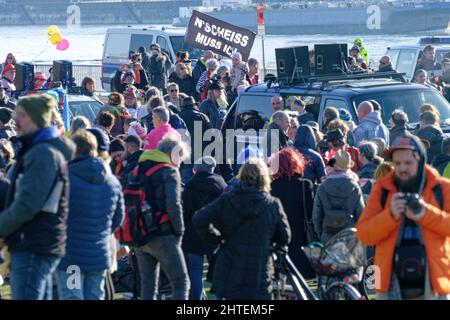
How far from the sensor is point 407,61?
83.8ft

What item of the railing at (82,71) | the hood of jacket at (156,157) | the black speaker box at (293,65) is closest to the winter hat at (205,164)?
the hood of jacket at (156,157)

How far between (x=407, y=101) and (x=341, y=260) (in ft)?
21.3

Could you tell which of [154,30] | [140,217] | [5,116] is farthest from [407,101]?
[154,30]

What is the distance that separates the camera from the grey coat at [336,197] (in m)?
9.66

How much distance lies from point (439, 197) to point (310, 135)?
4.39m

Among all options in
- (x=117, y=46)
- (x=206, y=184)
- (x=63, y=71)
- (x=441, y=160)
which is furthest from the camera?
(x=117, y=46)

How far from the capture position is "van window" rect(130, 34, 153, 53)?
29.5m

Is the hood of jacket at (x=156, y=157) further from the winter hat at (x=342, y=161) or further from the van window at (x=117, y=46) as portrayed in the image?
the van window at (x=117, y=46)

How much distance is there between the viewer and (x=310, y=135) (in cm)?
1127

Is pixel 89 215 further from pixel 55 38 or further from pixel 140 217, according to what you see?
pixel 55 38

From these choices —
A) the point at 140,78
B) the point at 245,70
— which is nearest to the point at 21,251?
the point at 245,70

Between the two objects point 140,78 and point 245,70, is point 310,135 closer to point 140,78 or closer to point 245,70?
point 245,70

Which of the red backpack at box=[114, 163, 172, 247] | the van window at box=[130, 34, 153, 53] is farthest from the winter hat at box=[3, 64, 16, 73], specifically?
the red backpack at box=[114, 163, 172, 247]

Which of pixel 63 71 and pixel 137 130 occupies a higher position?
pixel 63 71
